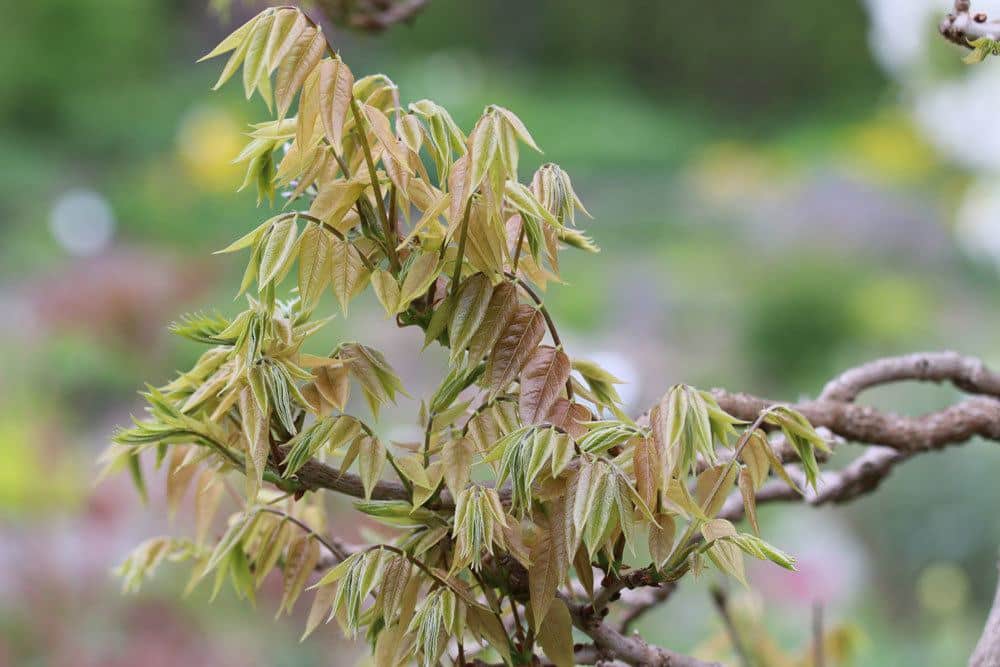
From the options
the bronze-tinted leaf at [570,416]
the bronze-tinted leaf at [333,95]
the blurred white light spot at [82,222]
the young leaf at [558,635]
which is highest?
the blurred white light spot at [82,222]

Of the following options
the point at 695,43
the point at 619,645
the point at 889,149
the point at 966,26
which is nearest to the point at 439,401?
the point at 619,645

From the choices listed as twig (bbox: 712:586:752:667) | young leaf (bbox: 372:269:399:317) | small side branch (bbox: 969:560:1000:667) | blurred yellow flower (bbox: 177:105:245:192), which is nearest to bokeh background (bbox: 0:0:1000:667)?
blurred yellow flower (bbox: 177:105:245:192)

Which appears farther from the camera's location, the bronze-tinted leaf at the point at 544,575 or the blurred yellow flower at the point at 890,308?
the blurred yellow flower at the point at 890,308

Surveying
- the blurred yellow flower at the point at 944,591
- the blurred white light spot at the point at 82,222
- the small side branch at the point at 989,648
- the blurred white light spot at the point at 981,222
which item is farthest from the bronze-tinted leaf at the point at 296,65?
the blurred white light spot at the point at 82,222

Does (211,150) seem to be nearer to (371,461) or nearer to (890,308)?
(890,308)

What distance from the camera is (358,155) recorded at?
0.45 metres

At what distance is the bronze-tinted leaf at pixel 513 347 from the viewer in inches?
16.6

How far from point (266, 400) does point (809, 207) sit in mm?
4238

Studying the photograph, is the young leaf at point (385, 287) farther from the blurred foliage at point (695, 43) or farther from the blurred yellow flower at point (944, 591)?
the blurred foliage at point (695, 43)

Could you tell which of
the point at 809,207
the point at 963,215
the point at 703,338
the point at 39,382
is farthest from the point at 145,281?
the point at 963,215

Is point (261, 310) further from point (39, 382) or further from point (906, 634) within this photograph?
point (39, 382)

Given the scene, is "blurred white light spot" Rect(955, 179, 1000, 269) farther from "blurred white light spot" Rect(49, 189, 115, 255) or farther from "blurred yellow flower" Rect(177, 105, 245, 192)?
"blurred white light spot" Rect(49, 189, 115, 255)

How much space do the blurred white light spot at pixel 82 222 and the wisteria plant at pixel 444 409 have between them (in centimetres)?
407

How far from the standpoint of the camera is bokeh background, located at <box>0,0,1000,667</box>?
239 centimetres
